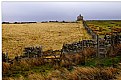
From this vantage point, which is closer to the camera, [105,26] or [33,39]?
[33,39]

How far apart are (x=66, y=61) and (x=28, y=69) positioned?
1.05 meters

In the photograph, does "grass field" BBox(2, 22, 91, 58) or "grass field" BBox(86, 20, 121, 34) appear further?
"grass field" BBox(86, 20, 121, 34)

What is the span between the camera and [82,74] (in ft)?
24.0

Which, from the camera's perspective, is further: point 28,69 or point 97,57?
point 97,57

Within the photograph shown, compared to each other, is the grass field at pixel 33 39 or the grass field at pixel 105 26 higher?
the grass field at pixel 105 26

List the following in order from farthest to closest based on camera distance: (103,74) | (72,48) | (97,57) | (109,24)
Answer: (109,24), (72,48), (97,57), (103,74)

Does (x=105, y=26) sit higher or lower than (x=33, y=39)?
higher

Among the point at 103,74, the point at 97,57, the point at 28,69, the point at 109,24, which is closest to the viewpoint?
the point at 103,74

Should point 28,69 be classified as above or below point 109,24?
below

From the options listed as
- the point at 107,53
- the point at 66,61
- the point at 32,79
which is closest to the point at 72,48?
the point at 107,53

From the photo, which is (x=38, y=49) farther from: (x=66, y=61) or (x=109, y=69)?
(x=109, y=69)

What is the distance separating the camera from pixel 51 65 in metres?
9.73

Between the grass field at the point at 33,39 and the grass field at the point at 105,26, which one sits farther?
the grass field at the point at 105,26

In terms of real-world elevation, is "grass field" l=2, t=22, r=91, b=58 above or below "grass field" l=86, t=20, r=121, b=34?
below
